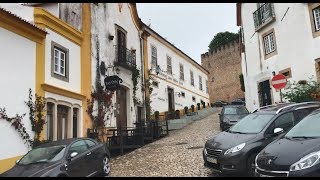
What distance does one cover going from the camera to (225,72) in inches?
2156

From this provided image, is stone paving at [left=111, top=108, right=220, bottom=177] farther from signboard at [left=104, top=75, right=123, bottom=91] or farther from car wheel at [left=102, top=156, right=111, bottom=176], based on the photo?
signboard at [left=104, top=75, right=123, bottom=91]

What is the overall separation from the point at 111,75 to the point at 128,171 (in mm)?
9210

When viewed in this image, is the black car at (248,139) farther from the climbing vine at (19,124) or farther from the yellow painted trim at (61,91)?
the yellow painted trim at (61,91)

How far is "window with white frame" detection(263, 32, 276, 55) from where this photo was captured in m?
22.4

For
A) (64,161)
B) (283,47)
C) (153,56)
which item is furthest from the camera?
(153,56)

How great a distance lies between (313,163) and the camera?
20.4 feet

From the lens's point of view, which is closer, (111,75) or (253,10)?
(111,75)

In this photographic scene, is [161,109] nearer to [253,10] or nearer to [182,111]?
[182,111]

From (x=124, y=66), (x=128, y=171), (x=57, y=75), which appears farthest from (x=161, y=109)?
(x=128, y=171)

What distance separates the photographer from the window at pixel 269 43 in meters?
22.1

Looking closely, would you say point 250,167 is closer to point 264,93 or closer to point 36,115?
point 36,115

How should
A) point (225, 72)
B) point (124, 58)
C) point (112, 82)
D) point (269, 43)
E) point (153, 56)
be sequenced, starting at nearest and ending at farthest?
point (112, 82) < point (124, 58) < point (269, 43) < point (153, 56) < point (225, 72)

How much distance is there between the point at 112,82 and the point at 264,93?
10.6m

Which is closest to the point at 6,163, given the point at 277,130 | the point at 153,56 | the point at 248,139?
the point at 248,139
